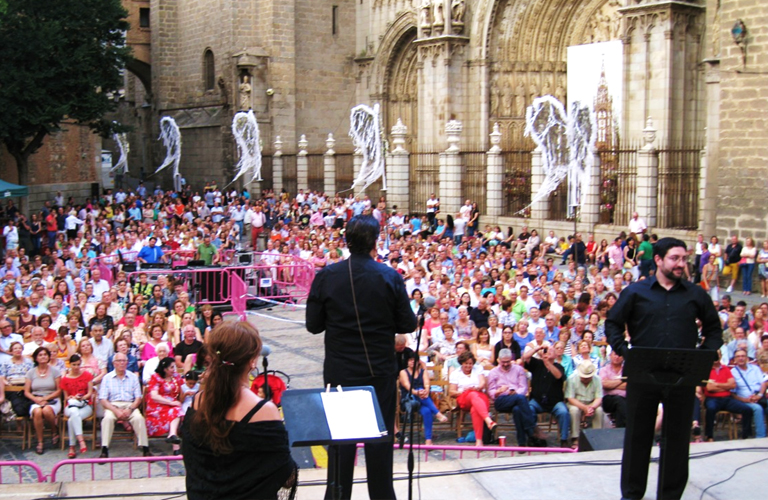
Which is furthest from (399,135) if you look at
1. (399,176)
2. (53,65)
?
(53,65)

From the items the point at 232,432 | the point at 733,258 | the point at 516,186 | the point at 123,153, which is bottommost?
the point at 733,258

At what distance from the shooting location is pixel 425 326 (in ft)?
38.8

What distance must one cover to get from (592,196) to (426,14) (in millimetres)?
10913

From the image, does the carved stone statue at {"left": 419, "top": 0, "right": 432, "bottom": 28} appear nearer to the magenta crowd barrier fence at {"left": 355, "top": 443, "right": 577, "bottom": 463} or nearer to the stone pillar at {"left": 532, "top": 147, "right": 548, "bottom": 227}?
the stone pillar at {"left": 532, "top": 147, "right": 548, "bottom": 227}

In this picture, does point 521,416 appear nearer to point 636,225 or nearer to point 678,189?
point 636,225

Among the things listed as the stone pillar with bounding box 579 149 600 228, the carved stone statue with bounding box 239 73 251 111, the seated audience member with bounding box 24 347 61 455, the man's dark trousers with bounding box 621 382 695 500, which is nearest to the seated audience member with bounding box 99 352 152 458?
the seated audience member with bounding box 24 347 61 455

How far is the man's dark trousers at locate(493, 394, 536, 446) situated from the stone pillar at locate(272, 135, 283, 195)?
85.3 feet

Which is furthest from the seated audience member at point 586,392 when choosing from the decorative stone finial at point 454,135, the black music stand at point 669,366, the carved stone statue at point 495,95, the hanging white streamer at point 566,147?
the carved stone statue at point 495,95

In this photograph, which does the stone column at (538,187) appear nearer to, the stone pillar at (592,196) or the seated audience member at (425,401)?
the stone pillar at (592,196)

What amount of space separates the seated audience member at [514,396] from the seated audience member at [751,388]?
227 centimetres

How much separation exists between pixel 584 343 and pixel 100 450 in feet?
17.9

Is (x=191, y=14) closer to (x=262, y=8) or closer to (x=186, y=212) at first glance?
(x=262, y=8)

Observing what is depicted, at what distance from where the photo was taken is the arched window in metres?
39.1

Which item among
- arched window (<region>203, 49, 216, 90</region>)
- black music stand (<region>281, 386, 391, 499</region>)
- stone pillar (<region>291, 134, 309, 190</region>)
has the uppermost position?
arched window (<region>203, 49, 216, 90</region>)
